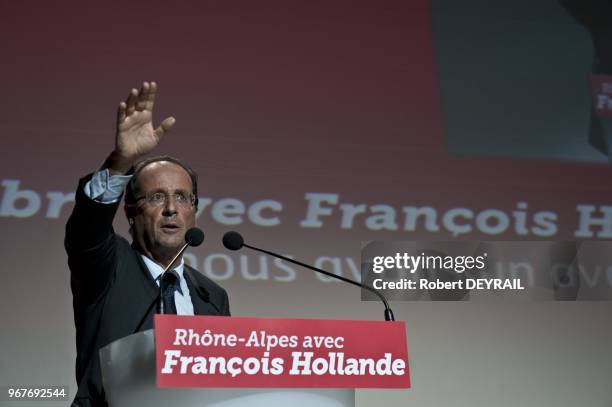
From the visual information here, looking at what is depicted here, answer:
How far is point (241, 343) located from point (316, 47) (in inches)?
126

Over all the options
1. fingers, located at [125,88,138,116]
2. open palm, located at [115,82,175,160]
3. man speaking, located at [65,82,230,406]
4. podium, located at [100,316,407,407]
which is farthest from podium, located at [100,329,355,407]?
fingers, located at [125,88,138,116]

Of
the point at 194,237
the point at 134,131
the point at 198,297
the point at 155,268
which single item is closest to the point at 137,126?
the point at 134,131

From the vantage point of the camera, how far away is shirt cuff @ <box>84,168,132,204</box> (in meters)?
1.86

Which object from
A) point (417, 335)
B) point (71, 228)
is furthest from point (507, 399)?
point (71, 228)

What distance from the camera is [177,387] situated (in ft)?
4.57

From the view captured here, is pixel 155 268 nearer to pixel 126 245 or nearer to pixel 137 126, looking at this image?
pixel 126 245

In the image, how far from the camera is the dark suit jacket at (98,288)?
188 centimetres

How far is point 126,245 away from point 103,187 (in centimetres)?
31

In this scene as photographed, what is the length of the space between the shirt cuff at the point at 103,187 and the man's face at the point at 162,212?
14.1 inches

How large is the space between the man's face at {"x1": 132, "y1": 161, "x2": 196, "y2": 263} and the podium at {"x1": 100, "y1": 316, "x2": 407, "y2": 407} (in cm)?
75

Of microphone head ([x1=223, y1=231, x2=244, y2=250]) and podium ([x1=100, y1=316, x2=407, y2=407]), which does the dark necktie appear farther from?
podium ([x1=100, y1=316, x2=407, y2=407])

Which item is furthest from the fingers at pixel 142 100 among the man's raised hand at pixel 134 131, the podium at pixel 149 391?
the podium at pixel 149 391

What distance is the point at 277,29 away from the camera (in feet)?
14.6

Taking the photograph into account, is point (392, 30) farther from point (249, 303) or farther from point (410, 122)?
point (249, 303)
